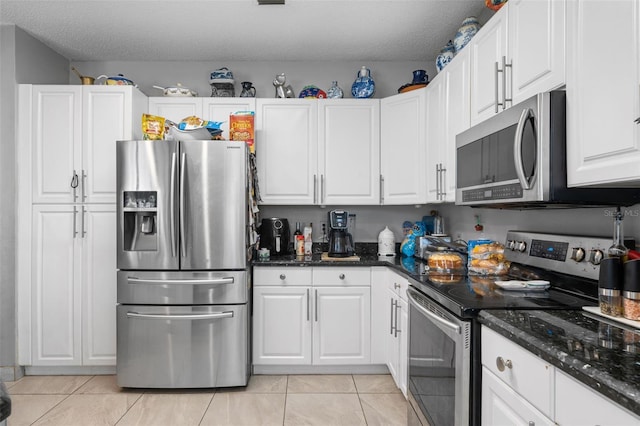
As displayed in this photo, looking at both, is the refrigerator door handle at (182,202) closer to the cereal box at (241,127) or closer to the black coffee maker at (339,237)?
the cereal box at (241,127)

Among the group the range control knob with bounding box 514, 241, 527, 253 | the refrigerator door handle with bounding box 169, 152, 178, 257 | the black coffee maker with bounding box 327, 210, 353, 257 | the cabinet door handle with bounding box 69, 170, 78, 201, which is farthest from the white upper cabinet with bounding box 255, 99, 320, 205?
the range control knob with bounding box 514, 241, 527, 253

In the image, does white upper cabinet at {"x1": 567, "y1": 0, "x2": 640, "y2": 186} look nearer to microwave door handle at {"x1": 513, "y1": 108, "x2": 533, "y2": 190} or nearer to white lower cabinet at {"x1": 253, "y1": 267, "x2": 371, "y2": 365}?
microwave door handle at {"x1": 513, "y1": 108, "x2": 533, "y2": 190}

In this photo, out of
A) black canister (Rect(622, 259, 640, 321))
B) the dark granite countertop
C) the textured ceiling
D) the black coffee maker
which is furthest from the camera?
the black coffee maker

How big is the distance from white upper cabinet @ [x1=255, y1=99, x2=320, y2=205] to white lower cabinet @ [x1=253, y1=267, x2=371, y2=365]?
2.36 feet

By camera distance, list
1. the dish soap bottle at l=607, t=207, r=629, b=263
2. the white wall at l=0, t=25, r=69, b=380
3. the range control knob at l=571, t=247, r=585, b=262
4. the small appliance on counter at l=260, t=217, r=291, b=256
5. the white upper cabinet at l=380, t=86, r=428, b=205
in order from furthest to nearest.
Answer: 1. the small appliance on counter at l=260, t=217, r=291, b=256
2. the white upper cabinet at l=380, t=86, r=428, b=205
3. the white wall at l=0, t=25, r=69, b=380
4. the range control knob at l=571, t=247, r=585, b=262
5. the dish soap bottle at l=607, t=207, r=629, b=263

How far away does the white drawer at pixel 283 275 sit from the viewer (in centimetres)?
288

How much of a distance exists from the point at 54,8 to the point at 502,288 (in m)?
3.23

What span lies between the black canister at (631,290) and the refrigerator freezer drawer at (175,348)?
218 cm

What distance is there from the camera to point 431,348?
1.67m

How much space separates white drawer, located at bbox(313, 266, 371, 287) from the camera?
9.48ft

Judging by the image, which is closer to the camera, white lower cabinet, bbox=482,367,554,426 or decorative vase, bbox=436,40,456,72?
white lower cabinet, bbox=482,367,554,426

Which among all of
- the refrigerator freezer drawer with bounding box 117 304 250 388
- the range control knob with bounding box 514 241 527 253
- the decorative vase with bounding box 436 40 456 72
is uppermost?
the decorative vase with bounding box 436 40 456 72

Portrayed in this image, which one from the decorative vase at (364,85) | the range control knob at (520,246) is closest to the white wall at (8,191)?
the decorative vase at (364,85)

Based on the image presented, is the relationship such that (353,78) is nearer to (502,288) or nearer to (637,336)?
(502,288)
